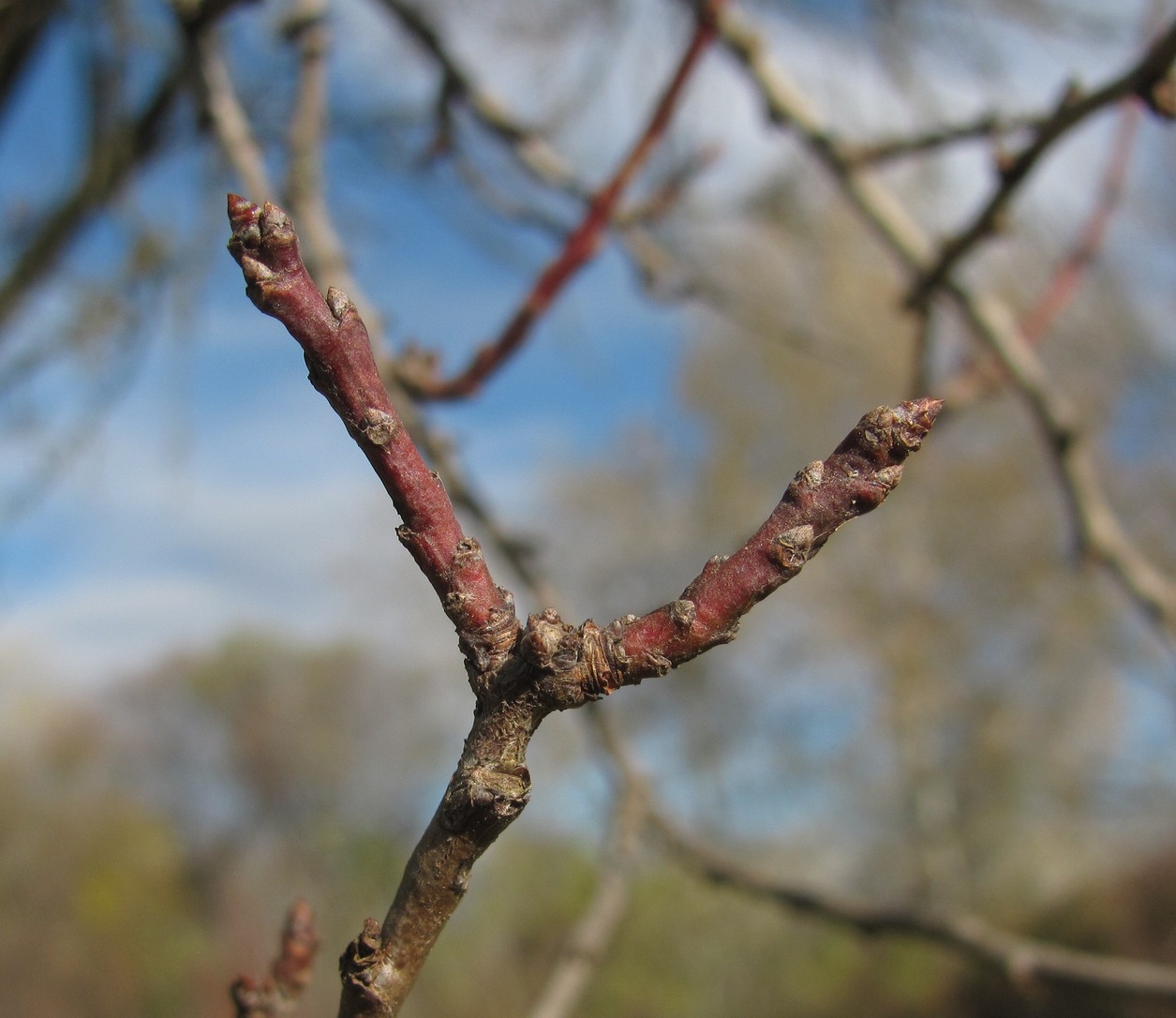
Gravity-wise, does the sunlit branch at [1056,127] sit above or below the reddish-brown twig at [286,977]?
above

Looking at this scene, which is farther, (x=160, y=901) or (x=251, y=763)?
(x=251, y=763)

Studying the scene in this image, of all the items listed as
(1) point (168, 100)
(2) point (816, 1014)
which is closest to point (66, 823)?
(2) point (816, 1014)

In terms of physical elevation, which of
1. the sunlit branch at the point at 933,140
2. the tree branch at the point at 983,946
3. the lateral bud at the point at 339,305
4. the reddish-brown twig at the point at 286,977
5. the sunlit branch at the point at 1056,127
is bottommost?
the reddish-brown twig at the point at 286,977

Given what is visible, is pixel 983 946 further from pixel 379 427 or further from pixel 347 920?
pixel 347 920

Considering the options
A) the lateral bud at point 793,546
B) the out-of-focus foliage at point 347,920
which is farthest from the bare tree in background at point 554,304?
the out-of-focus foliage at point 347,920

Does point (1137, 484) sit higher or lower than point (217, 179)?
higher

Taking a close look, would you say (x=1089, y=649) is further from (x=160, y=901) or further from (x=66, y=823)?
(x=66, y=823)

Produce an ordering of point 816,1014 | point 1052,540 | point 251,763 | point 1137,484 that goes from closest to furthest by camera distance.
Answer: point 816,1014, point 1137,484, point 1052,540, point 251,763

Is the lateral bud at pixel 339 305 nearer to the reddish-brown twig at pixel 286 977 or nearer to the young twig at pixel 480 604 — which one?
the young twig at pixel 480 604
